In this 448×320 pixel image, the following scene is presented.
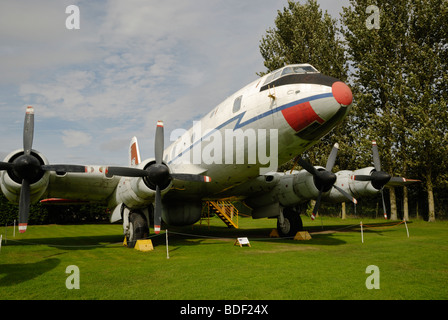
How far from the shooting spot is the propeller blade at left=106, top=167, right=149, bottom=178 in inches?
432

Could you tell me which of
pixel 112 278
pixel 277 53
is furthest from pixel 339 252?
pixel 277 53

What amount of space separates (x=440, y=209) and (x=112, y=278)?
29.8 meters

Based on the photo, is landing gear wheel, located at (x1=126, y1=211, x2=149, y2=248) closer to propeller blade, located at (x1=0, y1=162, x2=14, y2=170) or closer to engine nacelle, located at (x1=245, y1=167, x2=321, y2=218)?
propeller blade, located at (x1=0, y1=162, x2=14, y2=170)

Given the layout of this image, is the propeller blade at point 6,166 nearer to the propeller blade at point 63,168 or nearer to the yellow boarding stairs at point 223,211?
the propeller blade at point 63,168

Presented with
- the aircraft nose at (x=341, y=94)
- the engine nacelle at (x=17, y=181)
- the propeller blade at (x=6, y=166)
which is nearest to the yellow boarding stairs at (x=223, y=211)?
the engine nacelle at (x=17, y=181)

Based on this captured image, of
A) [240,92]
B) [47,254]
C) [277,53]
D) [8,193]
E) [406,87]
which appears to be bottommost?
[47,254]

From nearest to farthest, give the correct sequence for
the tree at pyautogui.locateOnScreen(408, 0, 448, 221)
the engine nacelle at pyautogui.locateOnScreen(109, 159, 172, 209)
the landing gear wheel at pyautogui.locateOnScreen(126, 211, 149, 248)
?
the engine nacelle at pyautogui.locateOnScreen(109, 159, 172, 209)
the landing gear wheel at pyautogui.locateOnScreen(126, 211, 149, 248)
the tree at pyautogui.locateOnScreen(408, 0, 448, 221)

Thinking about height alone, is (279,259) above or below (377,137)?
below

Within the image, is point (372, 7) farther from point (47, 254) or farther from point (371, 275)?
point (47, 254)

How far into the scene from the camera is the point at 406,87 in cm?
2606

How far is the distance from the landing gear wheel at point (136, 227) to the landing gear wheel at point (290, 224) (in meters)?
6.92

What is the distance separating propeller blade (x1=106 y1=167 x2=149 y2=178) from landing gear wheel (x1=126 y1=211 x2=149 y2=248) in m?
2.88
